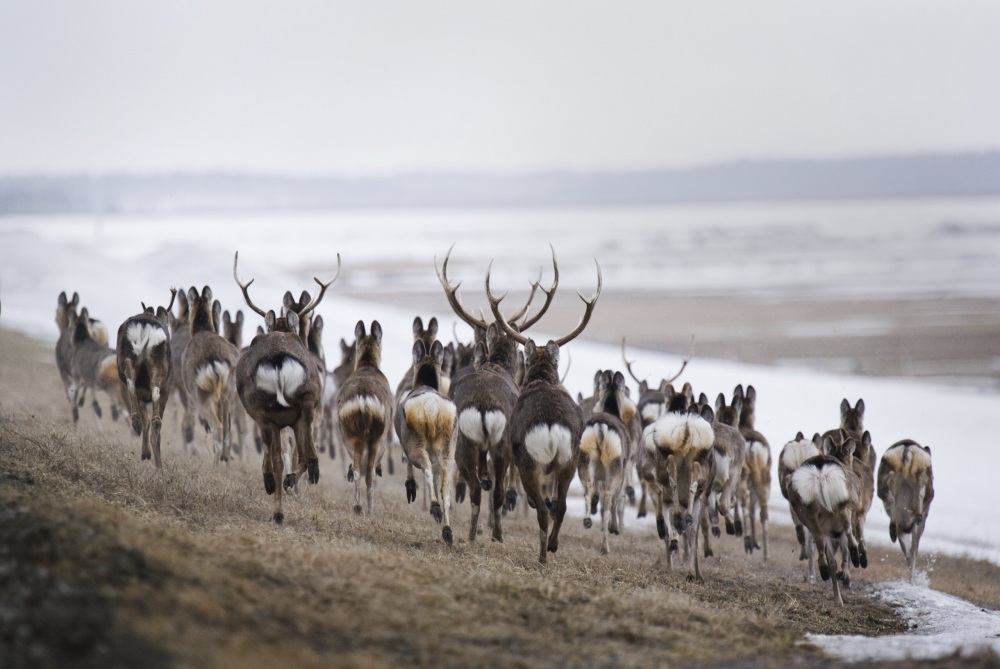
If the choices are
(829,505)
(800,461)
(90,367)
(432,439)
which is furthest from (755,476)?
(90,367)

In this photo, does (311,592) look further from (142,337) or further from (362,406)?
(142,337)

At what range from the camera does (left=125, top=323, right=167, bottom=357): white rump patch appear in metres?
15.7

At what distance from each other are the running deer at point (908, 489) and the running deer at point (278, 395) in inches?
326

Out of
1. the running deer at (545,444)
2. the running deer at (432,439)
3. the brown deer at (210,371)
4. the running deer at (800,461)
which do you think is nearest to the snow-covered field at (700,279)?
the running deer at (800,461)

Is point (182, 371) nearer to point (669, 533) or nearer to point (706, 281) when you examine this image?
point (669, 533)

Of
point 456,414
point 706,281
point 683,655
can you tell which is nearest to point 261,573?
point 683,655

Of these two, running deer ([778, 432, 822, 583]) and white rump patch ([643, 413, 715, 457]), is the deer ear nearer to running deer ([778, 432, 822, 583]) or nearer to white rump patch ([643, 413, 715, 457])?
white rump patch ([643, 413, 715, 457])

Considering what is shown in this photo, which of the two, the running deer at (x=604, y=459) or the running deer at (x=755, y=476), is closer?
the running deer at (x=604, y=459)

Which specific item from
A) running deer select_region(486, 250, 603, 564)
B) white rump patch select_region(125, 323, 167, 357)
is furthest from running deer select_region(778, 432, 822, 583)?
white rump patch select_region(125, 323, 167, 357)

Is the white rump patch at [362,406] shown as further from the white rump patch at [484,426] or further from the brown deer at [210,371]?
the brown deer at [210,371]

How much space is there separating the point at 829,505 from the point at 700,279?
178ft

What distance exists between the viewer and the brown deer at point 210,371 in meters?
16.9

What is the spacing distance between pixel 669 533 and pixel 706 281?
5169 cm

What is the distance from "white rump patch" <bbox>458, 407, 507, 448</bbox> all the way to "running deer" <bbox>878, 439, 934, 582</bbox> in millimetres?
6179
